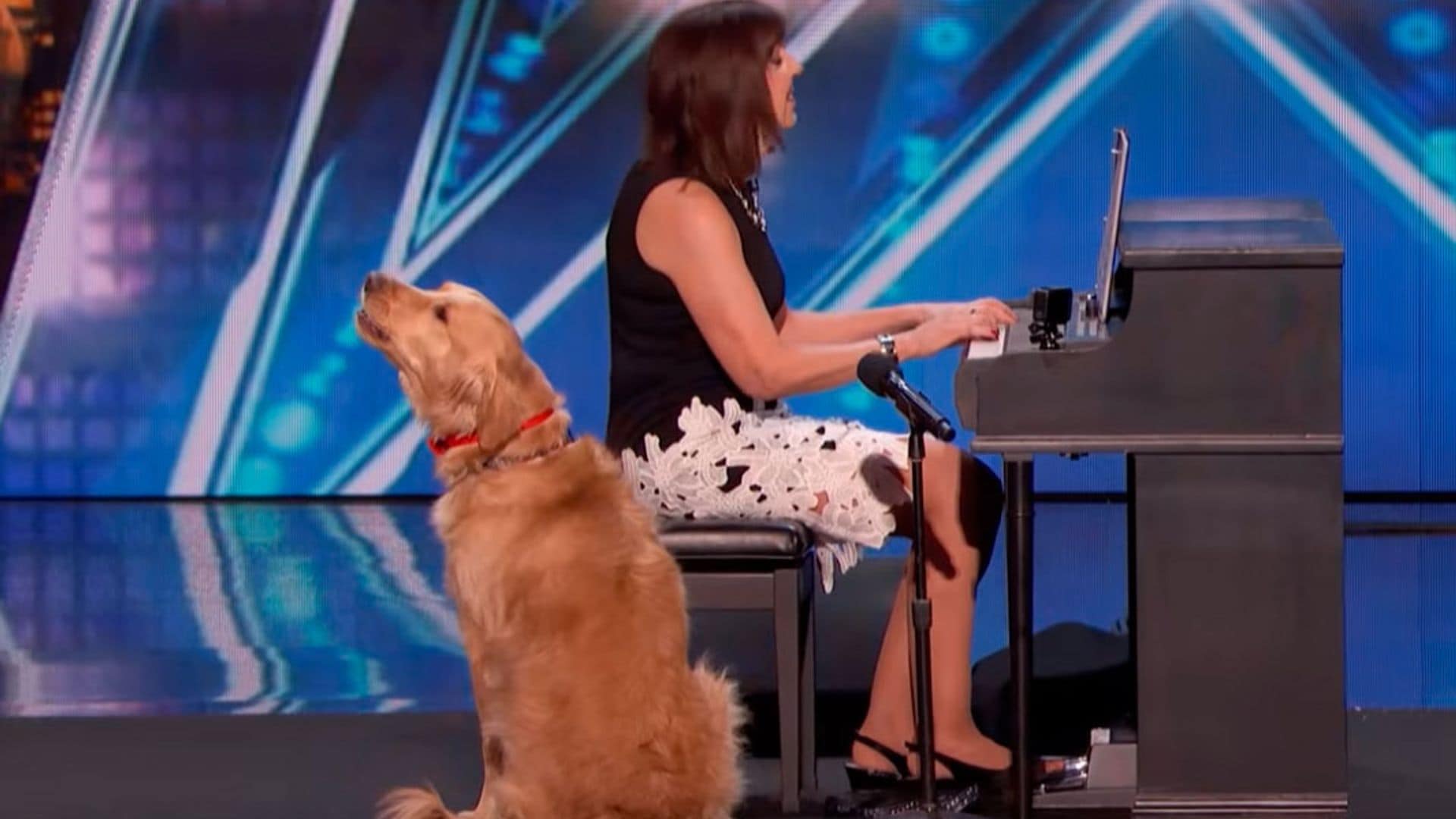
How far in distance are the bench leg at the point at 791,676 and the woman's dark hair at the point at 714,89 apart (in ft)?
2.50

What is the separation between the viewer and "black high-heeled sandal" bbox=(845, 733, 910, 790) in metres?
3.85

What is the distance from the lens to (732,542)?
12.0ft

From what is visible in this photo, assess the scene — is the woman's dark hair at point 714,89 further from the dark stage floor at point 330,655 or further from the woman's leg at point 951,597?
the dark stage floor at point 330,655

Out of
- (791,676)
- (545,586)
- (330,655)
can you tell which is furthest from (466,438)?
(330,655)

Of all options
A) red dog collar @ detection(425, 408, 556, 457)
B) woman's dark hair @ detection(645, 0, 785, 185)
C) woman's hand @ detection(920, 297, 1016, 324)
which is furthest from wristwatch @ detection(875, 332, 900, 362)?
red dog collar @ detection(425, 408, 556, 457)

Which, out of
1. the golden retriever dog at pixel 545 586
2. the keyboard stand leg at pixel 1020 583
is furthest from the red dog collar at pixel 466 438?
the keyboard stand leg at pixel 1020 583

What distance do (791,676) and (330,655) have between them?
2.06 metres

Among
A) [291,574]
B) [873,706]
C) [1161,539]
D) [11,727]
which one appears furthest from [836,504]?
[291,574]

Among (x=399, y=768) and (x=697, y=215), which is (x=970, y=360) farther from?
(x=399, y=768)

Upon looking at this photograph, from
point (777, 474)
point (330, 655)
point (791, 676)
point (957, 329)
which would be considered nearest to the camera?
point (957, 329)

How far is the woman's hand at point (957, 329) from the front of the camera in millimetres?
3568

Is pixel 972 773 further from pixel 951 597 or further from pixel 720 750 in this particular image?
pixel 720 750

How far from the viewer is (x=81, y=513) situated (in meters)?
8.53

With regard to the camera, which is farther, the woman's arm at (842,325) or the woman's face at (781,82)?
the woman's arm at (842,325)
